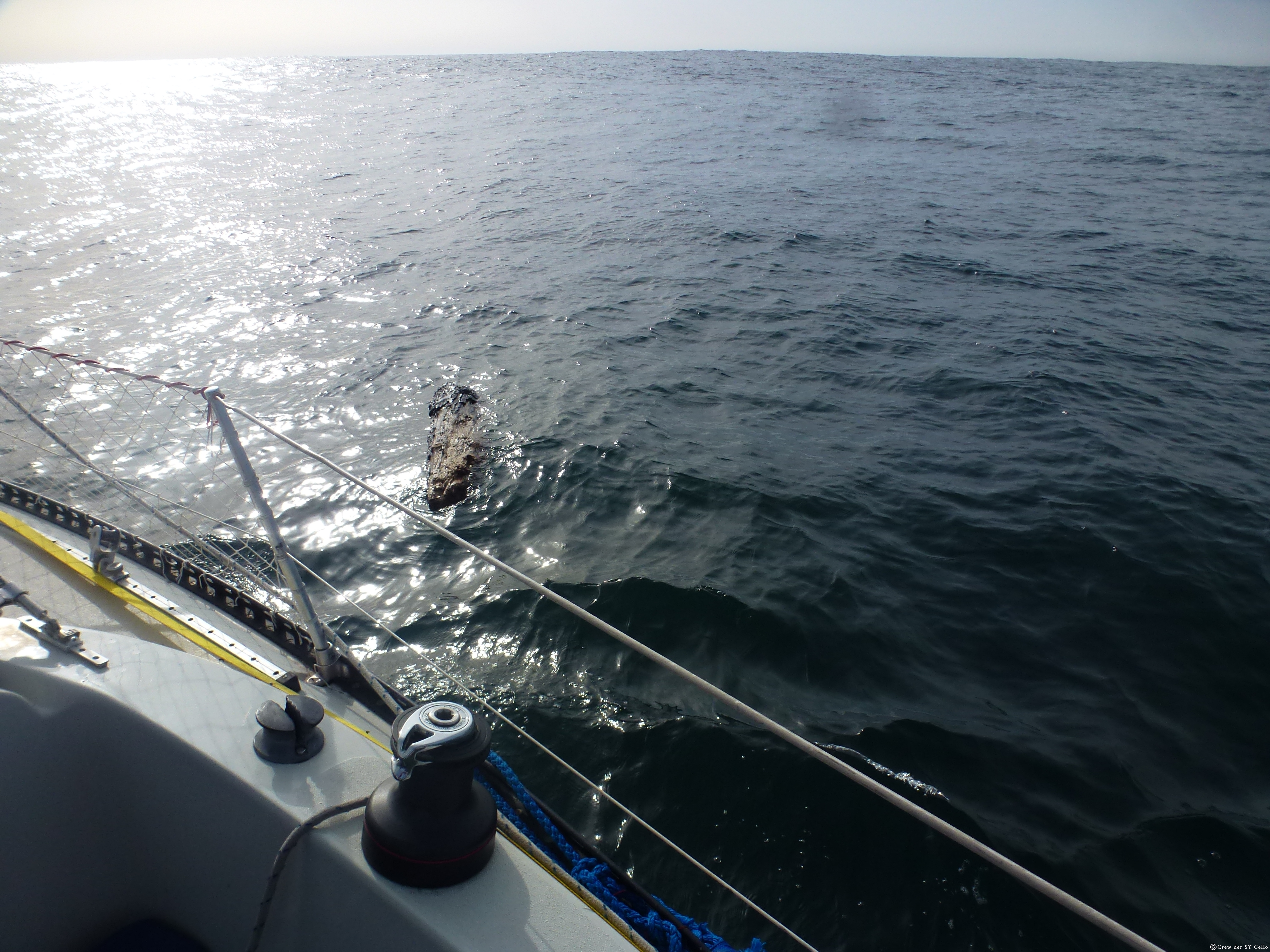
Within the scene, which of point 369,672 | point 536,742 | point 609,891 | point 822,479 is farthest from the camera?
point 822,479

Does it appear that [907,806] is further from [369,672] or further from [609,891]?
[369,672]

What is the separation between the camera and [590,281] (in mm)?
15484

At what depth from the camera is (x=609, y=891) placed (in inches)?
102

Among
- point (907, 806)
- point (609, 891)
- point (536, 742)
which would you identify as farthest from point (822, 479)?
point (907, 806)

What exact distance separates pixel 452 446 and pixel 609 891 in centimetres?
645

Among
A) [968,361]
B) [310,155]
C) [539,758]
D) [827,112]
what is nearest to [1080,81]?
[827,112]

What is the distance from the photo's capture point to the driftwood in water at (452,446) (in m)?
7.80

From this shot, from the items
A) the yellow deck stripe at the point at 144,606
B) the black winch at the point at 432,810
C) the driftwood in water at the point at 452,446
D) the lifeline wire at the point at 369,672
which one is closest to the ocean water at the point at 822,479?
the driftwood in water at the point at 452,446

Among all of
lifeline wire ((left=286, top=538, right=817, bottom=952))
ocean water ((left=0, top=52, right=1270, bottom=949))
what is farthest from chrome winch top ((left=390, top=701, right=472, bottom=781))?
ocean water ((left=0, top=52, right=1270, bottom=949))

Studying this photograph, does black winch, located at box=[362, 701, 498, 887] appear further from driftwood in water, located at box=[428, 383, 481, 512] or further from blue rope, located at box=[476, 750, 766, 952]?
driftwood in water, located at box=[428, 383, 481, 512]

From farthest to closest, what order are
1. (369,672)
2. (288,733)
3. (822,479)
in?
(822,479) → (369,672) → (288,733)

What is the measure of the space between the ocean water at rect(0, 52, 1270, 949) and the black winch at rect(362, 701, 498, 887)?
7.95 ft

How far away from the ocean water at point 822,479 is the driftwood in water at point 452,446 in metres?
0.35

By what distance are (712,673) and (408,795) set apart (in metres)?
3.76
